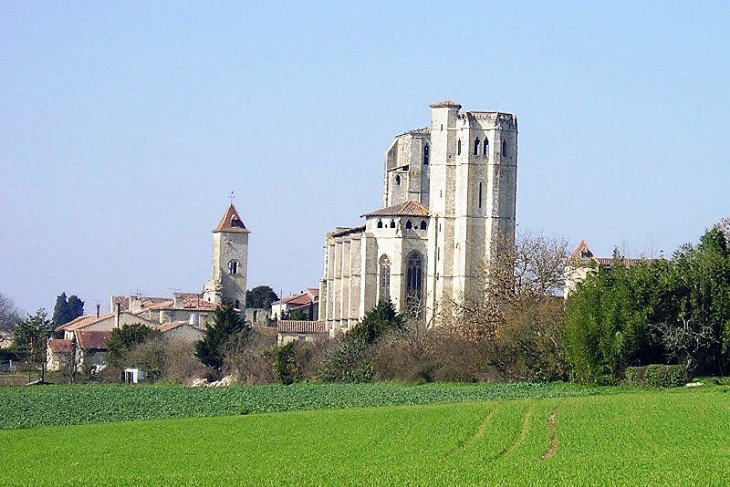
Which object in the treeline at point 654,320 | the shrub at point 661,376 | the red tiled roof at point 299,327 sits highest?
the treeline at point 654,320

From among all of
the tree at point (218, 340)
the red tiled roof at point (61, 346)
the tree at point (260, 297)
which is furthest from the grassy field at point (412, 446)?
the tree at point (260, 297)

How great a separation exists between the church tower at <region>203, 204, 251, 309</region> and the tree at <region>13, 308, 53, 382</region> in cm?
2503

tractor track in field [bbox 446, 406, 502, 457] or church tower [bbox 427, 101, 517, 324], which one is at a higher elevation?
church tower [bbox 427, 101, 517, 324]

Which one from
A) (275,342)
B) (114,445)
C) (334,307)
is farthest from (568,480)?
(334,307)

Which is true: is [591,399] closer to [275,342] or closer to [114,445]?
[114,445]

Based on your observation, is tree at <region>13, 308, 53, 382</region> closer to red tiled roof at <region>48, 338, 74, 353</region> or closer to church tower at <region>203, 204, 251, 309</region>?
red tiled roof at <region>48, 338, 74, 353</region>

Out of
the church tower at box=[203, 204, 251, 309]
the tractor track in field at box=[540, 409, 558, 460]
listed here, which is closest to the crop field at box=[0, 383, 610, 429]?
the tractor track in field at box=[540, 409, 558, 460]

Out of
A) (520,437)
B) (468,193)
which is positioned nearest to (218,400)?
(520,437)

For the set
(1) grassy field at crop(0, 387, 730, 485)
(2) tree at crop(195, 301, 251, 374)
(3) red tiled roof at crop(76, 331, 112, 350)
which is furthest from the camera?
(3) red tiled roof at crop(76, 331, 112, 350)

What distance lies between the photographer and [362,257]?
4040 inches

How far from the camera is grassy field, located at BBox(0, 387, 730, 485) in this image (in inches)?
1111

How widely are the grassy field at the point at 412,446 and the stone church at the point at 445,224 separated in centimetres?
4865

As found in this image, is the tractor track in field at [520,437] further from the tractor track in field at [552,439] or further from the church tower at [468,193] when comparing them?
the church tower at [468,193]

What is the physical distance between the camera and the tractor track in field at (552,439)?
32.6 m
